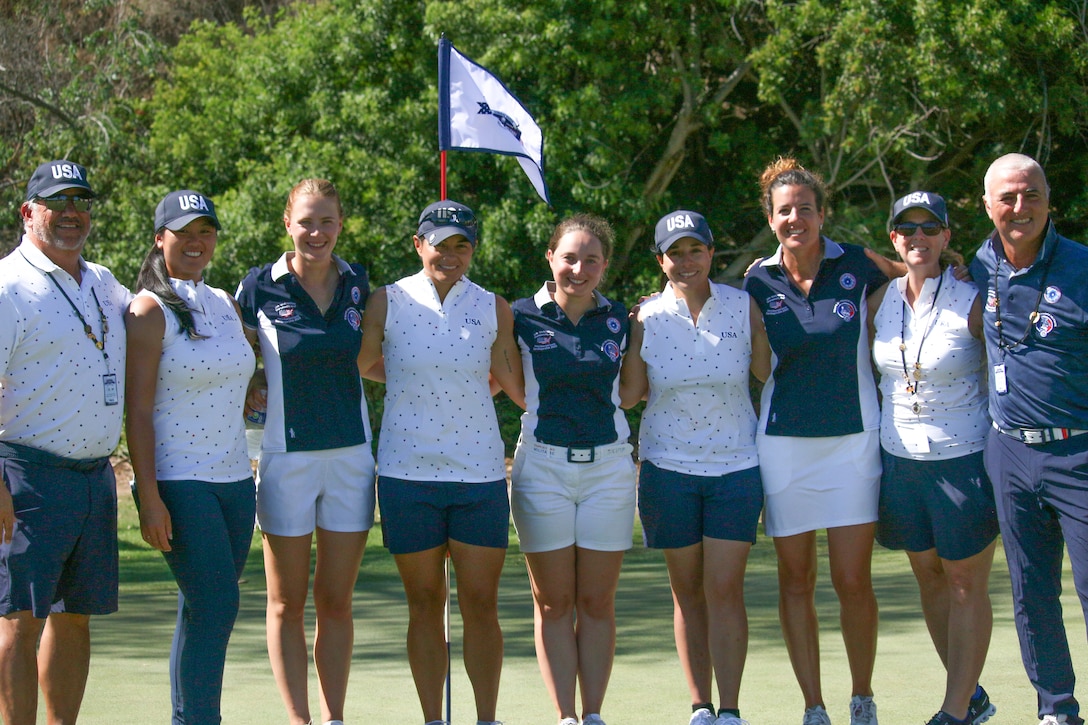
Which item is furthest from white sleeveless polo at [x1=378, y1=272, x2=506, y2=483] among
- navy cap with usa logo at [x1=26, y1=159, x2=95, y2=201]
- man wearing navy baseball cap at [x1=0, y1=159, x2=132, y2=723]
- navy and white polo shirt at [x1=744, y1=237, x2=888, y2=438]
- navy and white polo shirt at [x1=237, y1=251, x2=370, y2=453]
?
navy cap with usa logo at [x1=26, y1=159, x2=95, y2=201]

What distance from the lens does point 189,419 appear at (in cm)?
436

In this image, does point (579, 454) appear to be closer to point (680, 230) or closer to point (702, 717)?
point (680, 230)

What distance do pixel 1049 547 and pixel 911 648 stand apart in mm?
1979

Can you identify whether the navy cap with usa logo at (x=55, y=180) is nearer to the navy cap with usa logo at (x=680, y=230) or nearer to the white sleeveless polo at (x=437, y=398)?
the white sleeveless polo at (x=437, y=398)

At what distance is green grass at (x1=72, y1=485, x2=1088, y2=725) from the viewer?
5195 mm

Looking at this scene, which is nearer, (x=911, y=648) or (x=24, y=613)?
(x=24, y=613)

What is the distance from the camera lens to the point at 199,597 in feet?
14.1

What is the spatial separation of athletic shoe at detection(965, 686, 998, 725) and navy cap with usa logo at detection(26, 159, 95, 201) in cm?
370

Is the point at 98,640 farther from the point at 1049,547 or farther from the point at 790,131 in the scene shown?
the point at 790,131

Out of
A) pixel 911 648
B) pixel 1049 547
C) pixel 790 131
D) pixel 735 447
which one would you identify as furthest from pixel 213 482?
pixel 790 131

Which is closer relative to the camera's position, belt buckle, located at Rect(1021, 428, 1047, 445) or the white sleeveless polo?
belt buckle, located at Rect(1021, 428, 1047, 445)

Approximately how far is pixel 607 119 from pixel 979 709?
433 inches

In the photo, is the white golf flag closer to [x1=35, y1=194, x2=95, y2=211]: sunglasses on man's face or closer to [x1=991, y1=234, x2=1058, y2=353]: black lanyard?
[x1=35, y1=194, x2=95, y2=211]: sunglasses on man's face

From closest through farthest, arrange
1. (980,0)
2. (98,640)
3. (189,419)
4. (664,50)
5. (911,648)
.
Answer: (189,419), (911,648), (98,640), (980,0), (664,50)
